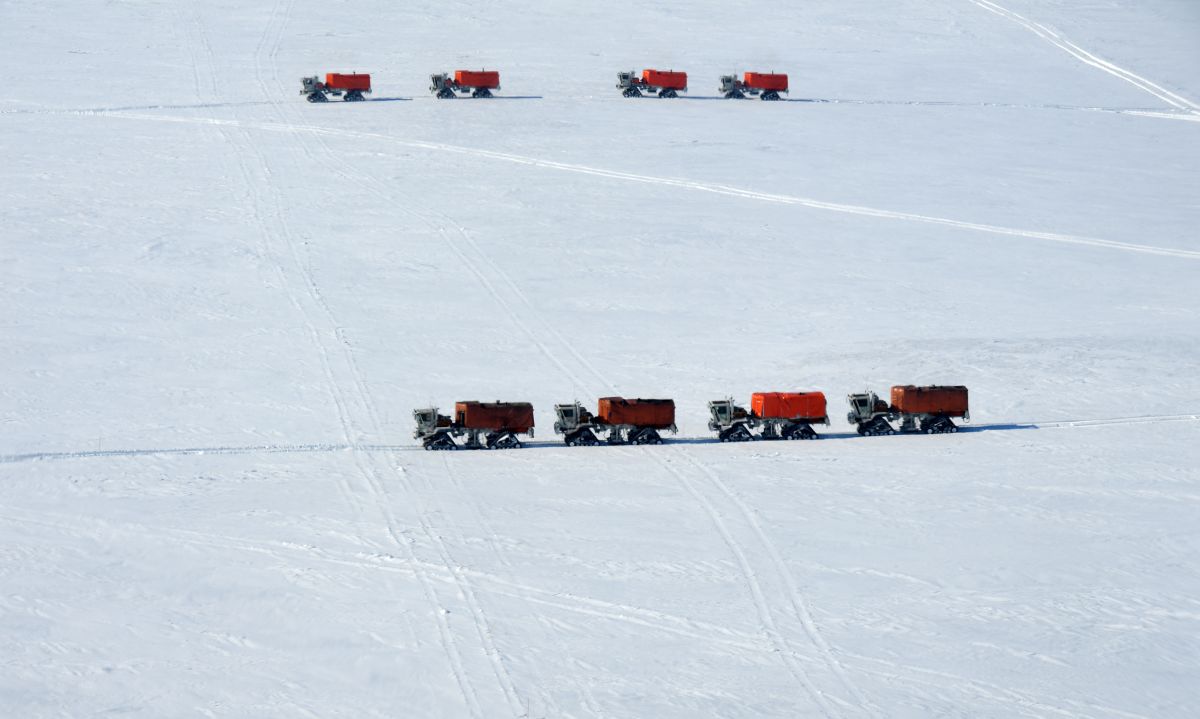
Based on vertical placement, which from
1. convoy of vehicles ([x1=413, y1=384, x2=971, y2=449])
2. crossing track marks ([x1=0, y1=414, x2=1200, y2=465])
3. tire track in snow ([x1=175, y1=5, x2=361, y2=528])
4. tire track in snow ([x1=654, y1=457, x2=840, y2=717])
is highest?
tire track in snow ([x1=175, y1=5, x2=361, y2=528])

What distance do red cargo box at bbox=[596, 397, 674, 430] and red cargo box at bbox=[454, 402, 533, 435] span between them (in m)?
1.10

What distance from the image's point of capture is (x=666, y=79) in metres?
44.8

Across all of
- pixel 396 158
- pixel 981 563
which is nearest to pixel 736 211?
pixel 396 158

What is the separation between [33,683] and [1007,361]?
17308 mm

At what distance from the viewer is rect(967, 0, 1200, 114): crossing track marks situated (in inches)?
1900

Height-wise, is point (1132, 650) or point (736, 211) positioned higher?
point (736, 211)

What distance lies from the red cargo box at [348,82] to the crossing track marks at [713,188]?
9.50 feet

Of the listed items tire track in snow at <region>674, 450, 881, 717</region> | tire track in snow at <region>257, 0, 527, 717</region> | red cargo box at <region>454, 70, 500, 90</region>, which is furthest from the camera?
red cargo box at <region>454, 70, 500, 90</region>

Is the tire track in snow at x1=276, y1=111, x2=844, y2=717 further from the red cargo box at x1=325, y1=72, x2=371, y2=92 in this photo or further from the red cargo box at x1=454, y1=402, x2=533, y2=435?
the red cargo box at x1=325, y1=72, x2=371, y2=92

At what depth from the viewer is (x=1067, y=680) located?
590 inches

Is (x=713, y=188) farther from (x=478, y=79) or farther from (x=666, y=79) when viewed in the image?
(x=478, y=79)

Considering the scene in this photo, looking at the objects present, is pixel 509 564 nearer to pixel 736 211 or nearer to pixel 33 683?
pixel 33 683

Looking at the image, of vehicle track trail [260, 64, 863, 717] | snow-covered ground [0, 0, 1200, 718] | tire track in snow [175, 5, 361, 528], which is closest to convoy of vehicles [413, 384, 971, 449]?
snow-covered ground [0, 0, 1200, 718]

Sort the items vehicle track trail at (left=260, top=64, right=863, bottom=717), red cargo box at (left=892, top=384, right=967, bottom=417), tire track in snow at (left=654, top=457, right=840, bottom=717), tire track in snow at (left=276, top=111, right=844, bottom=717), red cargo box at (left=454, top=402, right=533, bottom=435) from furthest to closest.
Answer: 1. red cargo box at (left=892, top=384, right=967, bottom=417)
2. red cargo box at (left=454, top=402, right=533, bottom=435)
3. vehicle track trail at (left=260, top=64, right=863, bottom=717)
4. tire track in snow at (left=276, top=111, right=844, bottom=717)
5. tire track in snow at (left=654, top=457, right=840, bottom=717)
